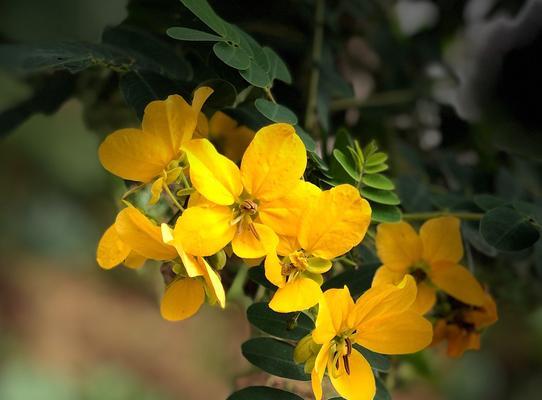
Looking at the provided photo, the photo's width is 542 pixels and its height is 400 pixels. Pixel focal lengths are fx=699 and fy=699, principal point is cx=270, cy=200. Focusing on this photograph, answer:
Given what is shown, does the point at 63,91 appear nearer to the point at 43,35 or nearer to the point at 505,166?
the point at 43,35

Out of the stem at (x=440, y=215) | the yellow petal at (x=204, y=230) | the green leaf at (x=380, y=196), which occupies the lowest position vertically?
the stem at (x=440, y=215)

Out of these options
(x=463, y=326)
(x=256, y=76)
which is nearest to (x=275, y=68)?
(x=256, y=76)

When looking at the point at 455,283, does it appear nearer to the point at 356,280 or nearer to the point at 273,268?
the point at 356,280

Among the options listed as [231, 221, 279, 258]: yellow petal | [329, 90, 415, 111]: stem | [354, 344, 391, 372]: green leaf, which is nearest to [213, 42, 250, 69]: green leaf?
[231, 221, 279, 258]: yellow petal

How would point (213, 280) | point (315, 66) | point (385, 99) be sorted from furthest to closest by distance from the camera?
point (385, 99), point (315, 66), point (213, 280)

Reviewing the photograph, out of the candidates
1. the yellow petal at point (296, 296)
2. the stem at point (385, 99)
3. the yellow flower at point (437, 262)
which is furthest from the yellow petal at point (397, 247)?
the stem at point (385, 99)

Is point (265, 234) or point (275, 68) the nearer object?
point (265, 234)

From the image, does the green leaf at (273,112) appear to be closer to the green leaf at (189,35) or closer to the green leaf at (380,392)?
the green leaf at (189,35)
